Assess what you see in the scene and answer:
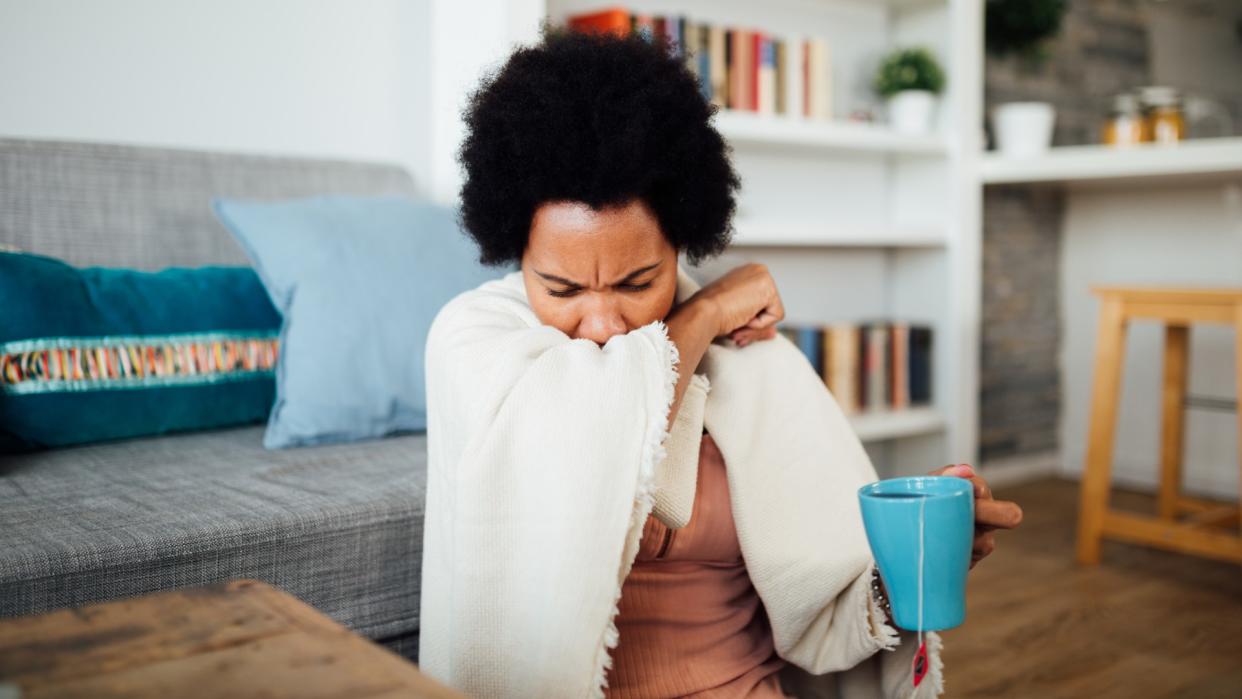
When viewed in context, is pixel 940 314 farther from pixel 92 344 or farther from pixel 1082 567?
pixel 92 344

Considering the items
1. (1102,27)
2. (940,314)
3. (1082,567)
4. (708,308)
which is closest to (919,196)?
(940,314)

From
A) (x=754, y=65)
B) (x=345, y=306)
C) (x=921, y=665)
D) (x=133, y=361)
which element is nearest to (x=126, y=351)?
(x=133, y=361)

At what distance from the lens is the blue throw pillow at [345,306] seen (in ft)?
5.46

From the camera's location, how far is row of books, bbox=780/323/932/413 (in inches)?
123

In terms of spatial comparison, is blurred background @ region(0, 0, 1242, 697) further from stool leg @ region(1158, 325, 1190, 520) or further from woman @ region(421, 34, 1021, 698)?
woman @ region(421, 34, 1021, 698)

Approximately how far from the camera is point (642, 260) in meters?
Result: 1.03

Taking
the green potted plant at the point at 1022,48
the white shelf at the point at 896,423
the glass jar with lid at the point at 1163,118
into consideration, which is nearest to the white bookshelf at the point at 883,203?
the white shelf at the point at 896,423

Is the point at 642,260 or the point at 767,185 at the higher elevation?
the point at 767,185

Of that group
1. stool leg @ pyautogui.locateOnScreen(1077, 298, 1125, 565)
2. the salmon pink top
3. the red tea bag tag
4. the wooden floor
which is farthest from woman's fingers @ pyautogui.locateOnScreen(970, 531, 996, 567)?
stool leg @ pyautogui.locateOnScreen(1077, 298, 1125, 565)

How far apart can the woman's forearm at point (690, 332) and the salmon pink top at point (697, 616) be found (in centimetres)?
11

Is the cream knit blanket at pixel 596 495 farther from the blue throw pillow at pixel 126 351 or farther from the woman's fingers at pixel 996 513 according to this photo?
the blue throw pillow at pixel 126 351

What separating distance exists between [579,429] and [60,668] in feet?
1.31

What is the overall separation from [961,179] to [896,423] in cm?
78

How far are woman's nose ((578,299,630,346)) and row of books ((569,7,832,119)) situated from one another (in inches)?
68.4
